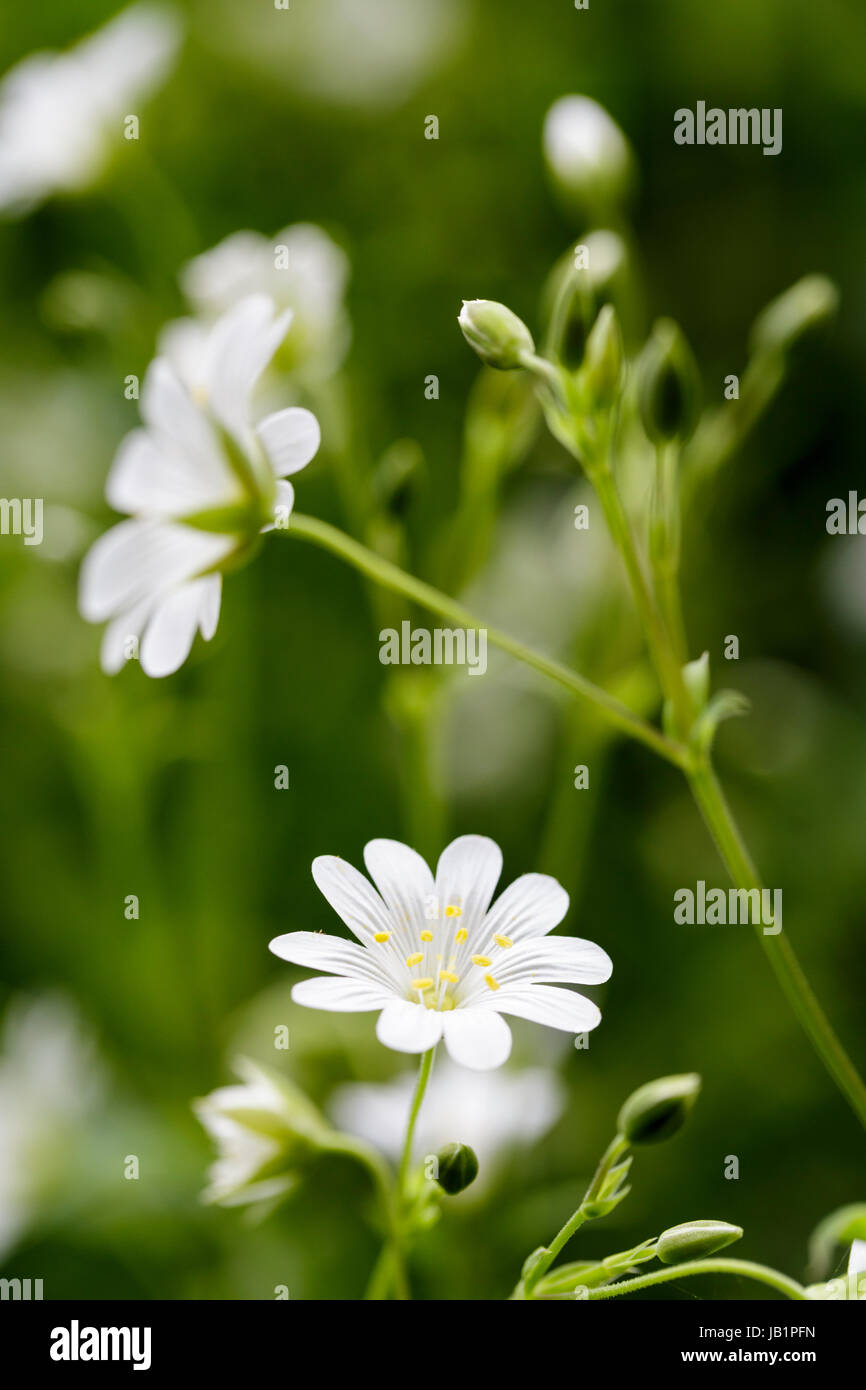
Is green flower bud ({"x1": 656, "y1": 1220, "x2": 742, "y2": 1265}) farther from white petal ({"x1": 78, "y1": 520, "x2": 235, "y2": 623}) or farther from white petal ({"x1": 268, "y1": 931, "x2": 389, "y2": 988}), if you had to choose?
white petal ({"x1": 78, "y1": 520, "x2": 235, "y2": 623})

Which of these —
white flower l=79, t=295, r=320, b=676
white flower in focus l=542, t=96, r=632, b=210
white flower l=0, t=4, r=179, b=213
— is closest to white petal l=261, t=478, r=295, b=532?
white flower l=79, t=295, r=320, b=676

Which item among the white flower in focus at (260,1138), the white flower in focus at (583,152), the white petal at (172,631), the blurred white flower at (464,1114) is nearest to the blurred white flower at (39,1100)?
the blurred white flower at (464,1114)

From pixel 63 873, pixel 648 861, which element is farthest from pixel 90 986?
pixel 648 861

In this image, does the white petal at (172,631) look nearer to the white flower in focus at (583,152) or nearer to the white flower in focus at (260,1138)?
the white flower in focus at (260,1138)

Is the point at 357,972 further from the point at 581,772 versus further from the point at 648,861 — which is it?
the point at 648,861

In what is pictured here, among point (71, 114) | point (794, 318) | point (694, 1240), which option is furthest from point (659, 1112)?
point (71, 114)

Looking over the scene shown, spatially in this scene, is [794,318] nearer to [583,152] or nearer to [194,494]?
[583,152]
